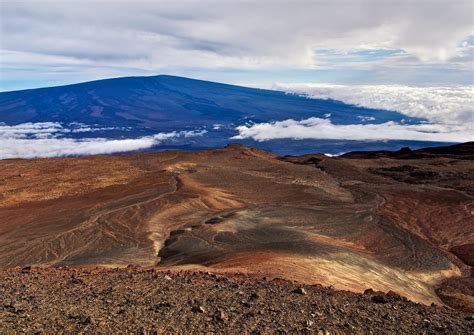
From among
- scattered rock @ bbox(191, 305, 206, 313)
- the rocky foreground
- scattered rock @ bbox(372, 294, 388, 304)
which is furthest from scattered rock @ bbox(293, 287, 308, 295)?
scattered rock @ bbox(191, 305, 206, 313)

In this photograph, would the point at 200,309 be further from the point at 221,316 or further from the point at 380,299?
the point at 380,299

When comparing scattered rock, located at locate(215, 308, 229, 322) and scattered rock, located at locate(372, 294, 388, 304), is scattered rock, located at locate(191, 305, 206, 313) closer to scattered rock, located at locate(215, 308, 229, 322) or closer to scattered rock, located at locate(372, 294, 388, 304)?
scattered rock, located at locate(215, 308, 229, 322)

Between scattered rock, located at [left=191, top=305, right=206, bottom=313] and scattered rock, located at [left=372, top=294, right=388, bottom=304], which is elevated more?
scattered rock, located at [left=191, top=305, right=206, bottom=313]

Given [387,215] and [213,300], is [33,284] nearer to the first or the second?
[213,300]

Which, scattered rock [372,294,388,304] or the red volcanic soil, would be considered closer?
scattered rock [372,294,388,304]

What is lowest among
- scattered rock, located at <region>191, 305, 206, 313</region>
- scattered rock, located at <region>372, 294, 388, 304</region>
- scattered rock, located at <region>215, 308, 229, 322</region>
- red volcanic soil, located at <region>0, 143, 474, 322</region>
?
red volcanic soil, located at <region>0, 143, 474, 322</region>

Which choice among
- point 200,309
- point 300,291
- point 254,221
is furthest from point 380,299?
point 254,221

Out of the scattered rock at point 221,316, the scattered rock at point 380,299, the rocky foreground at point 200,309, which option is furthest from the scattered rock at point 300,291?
the scattered rock at point 221,316
